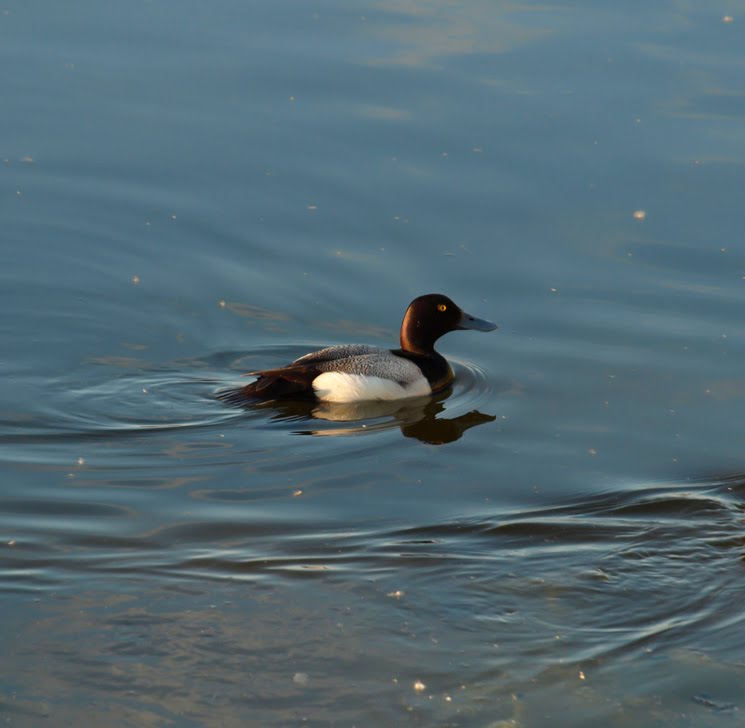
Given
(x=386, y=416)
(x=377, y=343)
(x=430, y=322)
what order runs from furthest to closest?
(x=377, y=343), (x=430, y=322), (x=386, y=416)

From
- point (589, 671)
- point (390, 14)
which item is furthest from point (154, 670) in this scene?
point (390, 14)

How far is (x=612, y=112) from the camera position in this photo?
15.2 m

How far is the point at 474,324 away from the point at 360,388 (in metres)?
1.22

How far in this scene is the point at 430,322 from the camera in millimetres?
11727

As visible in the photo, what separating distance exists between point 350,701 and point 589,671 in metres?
1.19

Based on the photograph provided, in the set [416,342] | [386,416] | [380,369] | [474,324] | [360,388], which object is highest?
[474,324]

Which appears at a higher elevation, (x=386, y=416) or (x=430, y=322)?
(x=430, y=322)

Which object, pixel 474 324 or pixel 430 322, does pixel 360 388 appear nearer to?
pixel 430 322

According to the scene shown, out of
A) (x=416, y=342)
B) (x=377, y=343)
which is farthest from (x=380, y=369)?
(x=377, y=343)

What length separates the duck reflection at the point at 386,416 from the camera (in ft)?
34.4

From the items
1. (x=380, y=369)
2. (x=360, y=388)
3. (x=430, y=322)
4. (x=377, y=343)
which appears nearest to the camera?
(x=360, y=388)

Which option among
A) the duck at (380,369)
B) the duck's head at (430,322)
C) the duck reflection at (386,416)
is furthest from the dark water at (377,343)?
the duck's head at (430,322)

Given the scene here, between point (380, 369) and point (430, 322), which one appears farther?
point (430, 322)

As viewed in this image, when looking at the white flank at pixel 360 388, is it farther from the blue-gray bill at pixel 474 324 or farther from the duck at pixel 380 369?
the blue-gray bill at pixel 474 324
